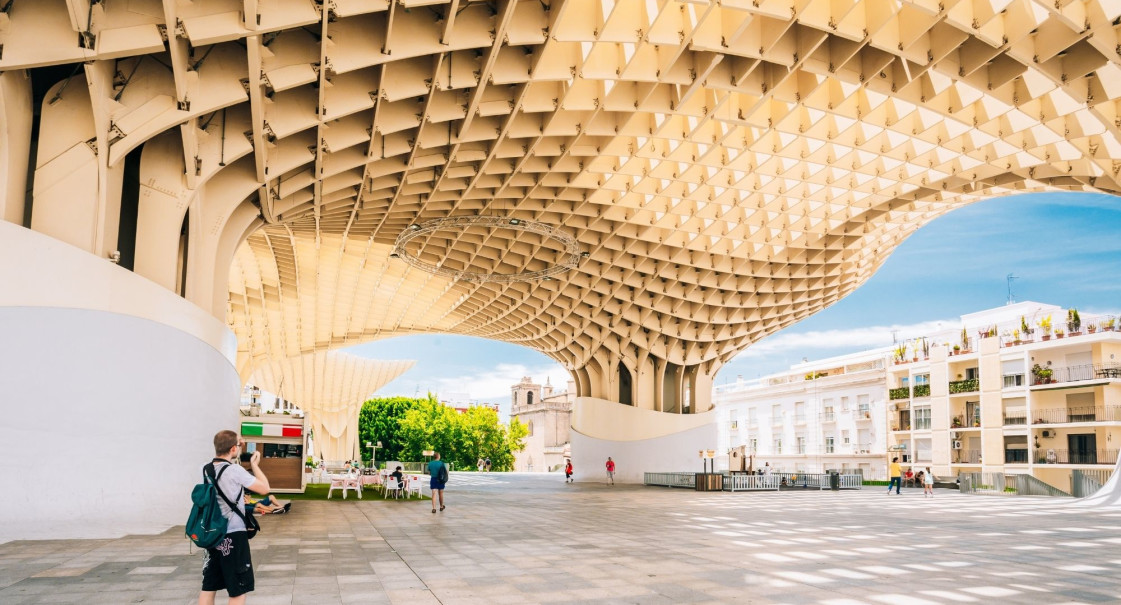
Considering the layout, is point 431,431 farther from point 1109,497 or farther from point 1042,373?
point 1109,497

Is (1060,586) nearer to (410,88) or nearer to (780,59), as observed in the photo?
(780,59)

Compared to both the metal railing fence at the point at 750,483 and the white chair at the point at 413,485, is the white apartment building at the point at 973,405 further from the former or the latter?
the white chair at the point at 413,485

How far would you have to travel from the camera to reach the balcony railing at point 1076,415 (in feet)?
159

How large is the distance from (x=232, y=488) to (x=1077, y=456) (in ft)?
188

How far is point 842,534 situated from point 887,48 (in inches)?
425

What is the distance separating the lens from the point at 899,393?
6438cm

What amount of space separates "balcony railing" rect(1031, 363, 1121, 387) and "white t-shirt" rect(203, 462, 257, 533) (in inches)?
2225

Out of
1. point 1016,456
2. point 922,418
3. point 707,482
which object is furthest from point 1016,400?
point 707,482

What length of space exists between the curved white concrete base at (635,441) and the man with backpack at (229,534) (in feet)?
136

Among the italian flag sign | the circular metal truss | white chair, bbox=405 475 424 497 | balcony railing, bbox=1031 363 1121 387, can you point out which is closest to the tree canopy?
the circular metal truss

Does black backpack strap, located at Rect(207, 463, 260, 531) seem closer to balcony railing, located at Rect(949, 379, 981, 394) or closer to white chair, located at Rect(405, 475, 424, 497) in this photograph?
white chair, located at Rect(405, 475, 424, 497)

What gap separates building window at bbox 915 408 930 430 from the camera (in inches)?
2440

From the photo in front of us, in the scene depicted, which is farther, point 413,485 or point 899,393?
point 899,393

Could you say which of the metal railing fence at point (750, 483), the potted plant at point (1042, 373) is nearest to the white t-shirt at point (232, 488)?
the metal railing fence at point (750, 483)
